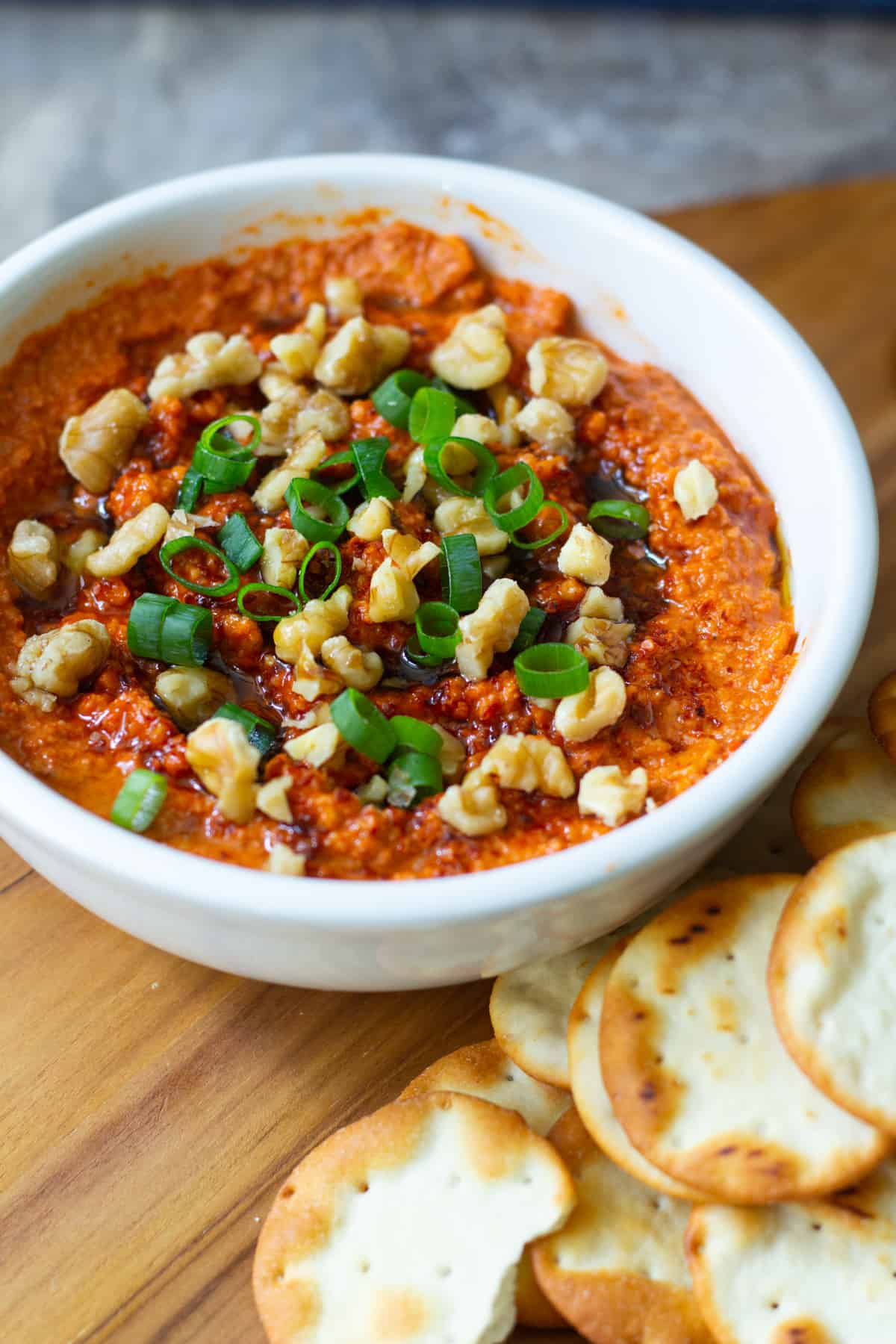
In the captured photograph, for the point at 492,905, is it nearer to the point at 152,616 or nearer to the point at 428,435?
the point at 152,616

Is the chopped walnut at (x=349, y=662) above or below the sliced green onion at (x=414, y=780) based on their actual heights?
above

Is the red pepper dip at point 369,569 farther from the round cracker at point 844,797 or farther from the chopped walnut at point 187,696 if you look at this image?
the round cracker at point 844,797

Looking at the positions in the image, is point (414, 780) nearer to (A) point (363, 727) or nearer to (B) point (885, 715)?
(A) point (363, 727)

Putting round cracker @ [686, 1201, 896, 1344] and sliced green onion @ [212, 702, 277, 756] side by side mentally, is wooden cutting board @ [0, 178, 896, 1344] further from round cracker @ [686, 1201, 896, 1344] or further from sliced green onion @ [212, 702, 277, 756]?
sliced green onion @ [212, 702, 277, 756]

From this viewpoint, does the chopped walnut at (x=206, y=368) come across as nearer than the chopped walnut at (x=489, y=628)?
No

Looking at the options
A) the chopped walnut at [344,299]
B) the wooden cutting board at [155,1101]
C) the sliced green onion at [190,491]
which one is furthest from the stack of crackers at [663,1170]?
the chopped walnut at [344,299]

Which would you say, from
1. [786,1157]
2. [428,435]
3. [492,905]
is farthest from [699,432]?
[786,1157]

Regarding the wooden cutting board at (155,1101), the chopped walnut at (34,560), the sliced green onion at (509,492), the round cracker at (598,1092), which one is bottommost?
the round cracker at (598,1092)

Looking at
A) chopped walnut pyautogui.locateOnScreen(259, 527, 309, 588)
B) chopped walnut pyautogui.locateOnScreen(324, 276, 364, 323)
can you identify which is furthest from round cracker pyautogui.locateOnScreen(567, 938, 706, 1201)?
chopped walnut pyautogui.locateOnScreen(324, 276, 364, 323)
